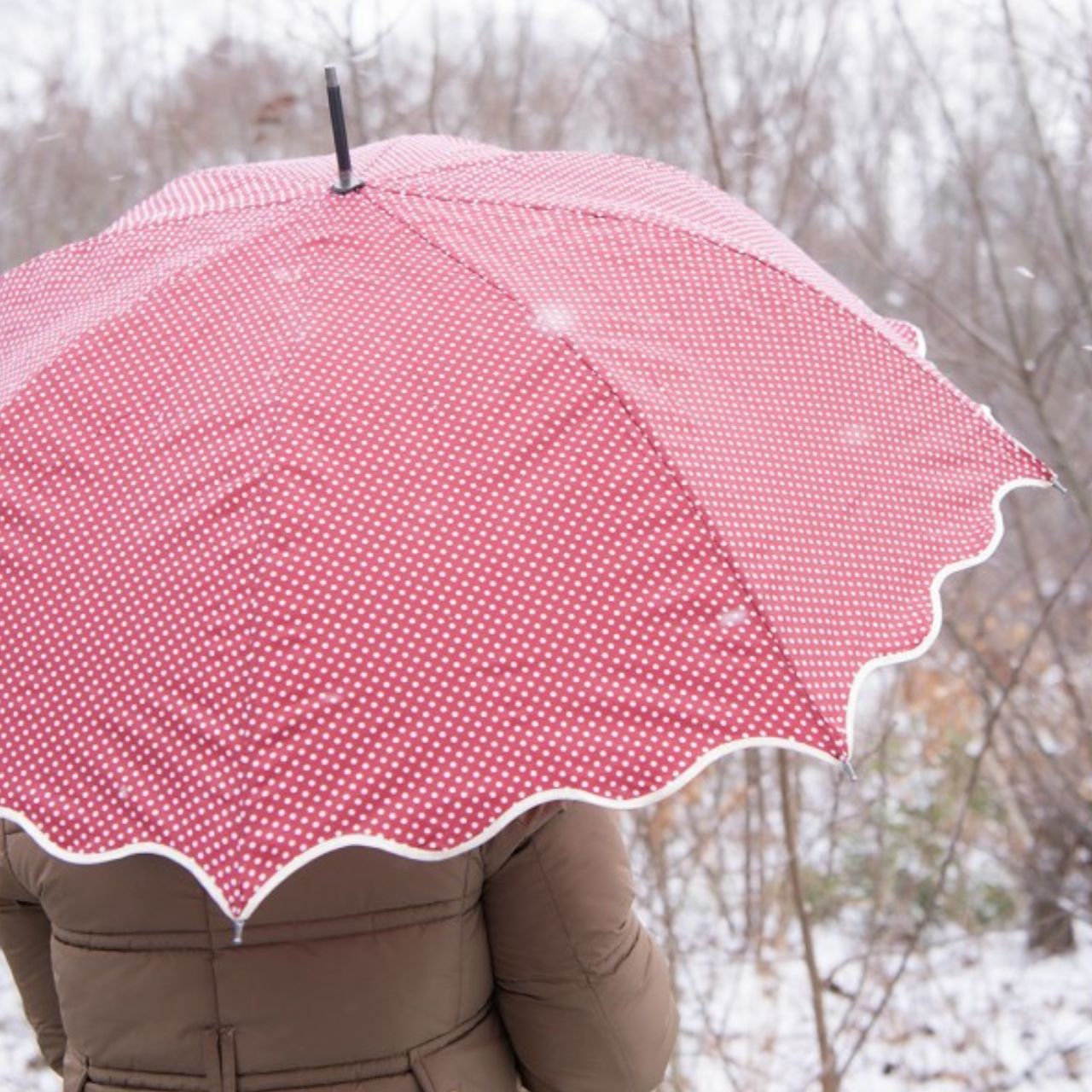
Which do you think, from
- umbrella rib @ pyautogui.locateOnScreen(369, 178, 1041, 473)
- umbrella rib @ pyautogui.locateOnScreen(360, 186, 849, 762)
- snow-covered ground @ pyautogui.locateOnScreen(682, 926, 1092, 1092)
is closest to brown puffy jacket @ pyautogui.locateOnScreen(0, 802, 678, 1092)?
umbrella rib @ pyautogui.locateOnScreen(360, 186, 849, 762)

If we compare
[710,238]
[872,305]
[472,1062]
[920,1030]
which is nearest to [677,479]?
[710,238]

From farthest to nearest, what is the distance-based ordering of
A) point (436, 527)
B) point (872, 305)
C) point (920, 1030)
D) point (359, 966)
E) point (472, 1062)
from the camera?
1. point (872, 305)
2. point (920, 1030)
3. point (472, 1062)
4. point (359, 966)
5. point (436, 527)

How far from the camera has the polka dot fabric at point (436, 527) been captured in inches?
63.5

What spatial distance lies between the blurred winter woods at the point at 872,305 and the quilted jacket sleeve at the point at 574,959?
1.52 meters

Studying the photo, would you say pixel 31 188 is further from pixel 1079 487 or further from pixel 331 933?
pixel 331 933

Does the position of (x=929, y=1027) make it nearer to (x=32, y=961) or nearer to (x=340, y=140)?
(x=32, y=961)

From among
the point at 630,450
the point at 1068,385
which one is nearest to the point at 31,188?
the point at 1068,385

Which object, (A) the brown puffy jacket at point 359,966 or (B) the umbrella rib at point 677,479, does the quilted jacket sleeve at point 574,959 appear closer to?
(A) the brown puffy jacket at point 359,966

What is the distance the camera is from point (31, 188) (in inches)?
256

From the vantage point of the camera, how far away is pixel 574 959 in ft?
6.63

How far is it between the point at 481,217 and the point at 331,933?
954 millimetres

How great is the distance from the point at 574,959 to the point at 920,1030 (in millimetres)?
3515

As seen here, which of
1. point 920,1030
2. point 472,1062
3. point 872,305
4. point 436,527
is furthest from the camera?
point 872,305

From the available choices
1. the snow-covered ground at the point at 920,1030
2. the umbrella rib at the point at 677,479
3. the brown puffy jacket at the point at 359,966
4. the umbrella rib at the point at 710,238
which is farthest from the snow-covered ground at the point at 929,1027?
the umbrella rib at the point at 677,479
